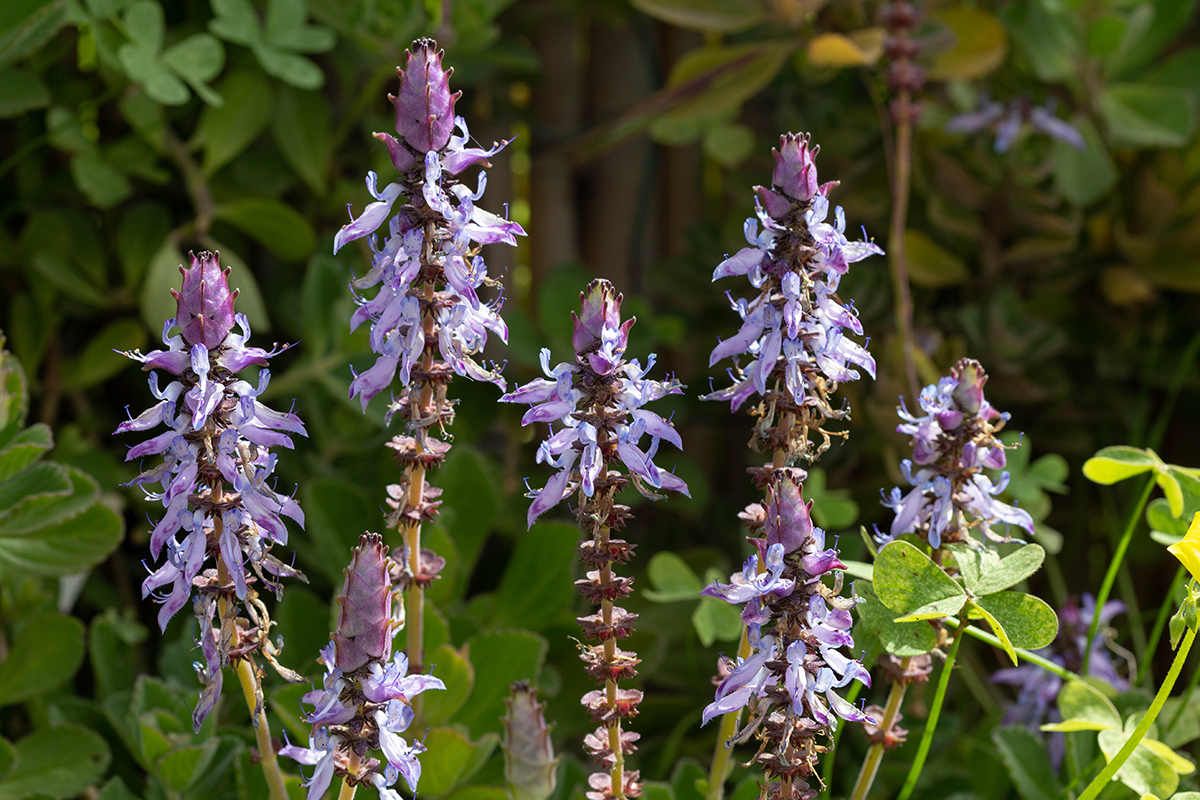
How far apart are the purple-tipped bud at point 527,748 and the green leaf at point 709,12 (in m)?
0.97

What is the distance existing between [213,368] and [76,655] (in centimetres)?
56

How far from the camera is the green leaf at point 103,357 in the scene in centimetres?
131

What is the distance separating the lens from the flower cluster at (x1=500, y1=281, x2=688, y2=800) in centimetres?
59

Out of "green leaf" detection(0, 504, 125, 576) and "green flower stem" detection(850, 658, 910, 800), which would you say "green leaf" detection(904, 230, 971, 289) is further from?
"green leaf" detection(0, 504, 125, 576)

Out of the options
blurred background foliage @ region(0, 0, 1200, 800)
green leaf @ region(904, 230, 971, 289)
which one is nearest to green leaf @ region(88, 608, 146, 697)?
blurred background foliage @ region(0, 0, 1200, 800)

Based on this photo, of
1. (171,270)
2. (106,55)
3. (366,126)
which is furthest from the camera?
(366,126)

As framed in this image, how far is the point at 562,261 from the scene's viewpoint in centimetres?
179

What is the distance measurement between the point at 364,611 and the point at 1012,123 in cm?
123

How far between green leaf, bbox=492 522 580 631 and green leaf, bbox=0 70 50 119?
2.27ft

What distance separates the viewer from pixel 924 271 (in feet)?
4.86

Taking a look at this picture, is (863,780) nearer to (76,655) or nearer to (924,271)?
(76,655)

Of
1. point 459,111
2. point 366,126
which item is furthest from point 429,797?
→ point 459,111

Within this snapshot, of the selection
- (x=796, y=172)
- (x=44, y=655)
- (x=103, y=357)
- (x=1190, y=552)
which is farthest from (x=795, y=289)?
(x=103, y=357)

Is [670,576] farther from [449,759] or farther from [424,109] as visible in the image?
[424,109]
